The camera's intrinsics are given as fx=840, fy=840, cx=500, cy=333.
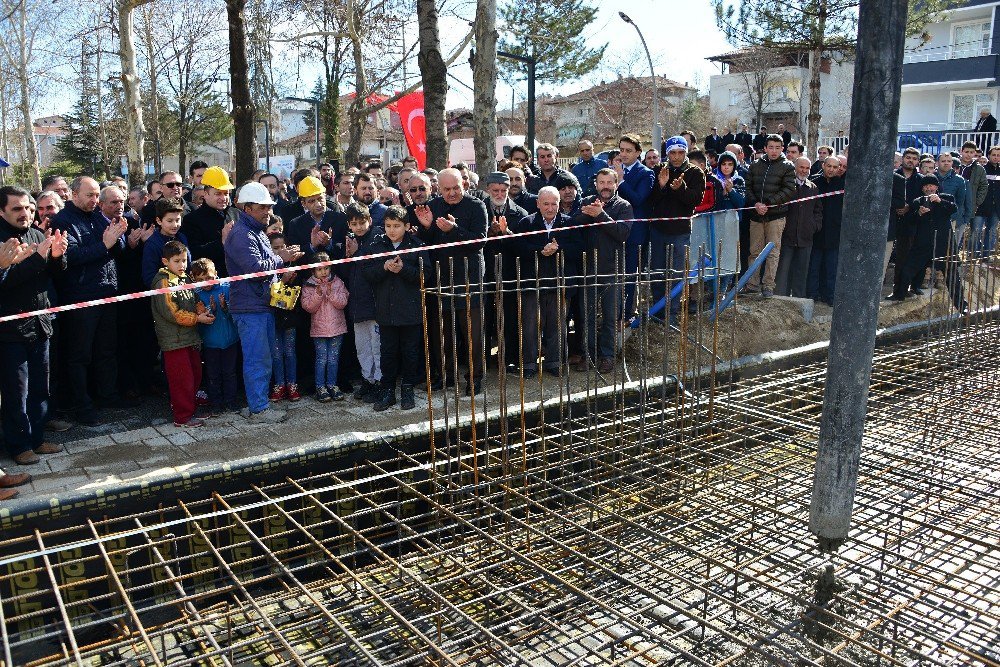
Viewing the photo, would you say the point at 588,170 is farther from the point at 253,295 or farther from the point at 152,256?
the point at 152,256

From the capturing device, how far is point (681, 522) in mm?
3680

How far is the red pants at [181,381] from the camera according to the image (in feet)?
Result: 20.5

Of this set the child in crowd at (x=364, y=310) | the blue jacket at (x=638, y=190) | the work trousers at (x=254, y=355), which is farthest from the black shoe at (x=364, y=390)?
the blue jacket at (x=638, y=190)

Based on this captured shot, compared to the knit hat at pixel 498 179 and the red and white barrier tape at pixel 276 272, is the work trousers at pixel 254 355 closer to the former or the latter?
the red and white barrier tape at pixel 276 272

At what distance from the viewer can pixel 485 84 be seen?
1095cm

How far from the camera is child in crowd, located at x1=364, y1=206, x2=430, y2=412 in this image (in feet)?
21.5

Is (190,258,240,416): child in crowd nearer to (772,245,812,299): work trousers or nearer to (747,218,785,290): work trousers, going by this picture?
(747,218,785,290): work trousers

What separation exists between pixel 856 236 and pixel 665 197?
550 centimetres

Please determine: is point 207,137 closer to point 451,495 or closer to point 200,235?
point 200,235

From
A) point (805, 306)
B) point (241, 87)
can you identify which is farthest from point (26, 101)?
point (805, 306)

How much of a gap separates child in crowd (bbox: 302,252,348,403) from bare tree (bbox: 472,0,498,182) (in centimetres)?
444

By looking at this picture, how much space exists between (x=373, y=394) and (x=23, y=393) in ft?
8.23

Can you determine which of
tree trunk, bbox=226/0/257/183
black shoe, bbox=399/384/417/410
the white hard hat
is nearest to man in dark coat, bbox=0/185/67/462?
the white hard hat

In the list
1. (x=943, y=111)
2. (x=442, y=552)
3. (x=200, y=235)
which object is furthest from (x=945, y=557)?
(x=943, y=111)
